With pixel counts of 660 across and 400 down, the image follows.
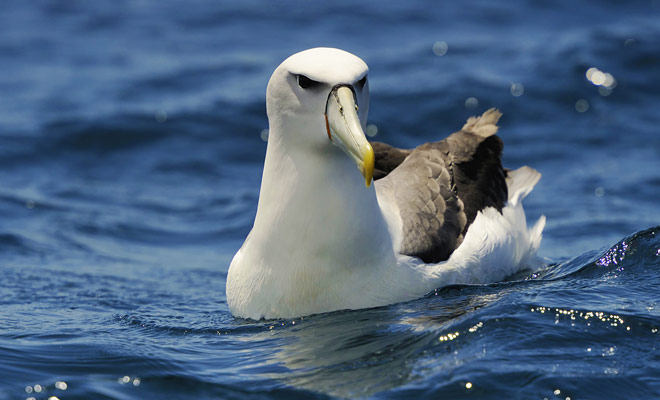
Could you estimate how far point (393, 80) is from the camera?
51.5ft

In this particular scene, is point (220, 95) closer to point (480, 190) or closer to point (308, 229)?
point (480, 190)

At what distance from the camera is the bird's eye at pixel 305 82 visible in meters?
5.86

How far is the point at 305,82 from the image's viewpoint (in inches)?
232

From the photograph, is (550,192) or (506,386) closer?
(506,386)

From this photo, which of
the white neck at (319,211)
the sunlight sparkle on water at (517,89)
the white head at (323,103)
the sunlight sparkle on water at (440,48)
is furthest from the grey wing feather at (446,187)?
the sunlight sparkle on water at (440,48)

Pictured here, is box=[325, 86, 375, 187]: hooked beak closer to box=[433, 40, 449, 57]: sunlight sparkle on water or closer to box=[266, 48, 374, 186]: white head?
box=[266, 48, 374, 186]: white head

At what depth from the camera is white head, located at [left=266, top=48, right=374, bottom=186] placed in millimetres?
5629

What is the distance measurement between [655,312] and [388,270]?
156 cm

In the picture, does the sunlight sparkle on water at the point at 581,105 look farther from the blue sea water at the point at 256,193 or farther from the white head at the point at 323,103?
the white head at the point at 323,103

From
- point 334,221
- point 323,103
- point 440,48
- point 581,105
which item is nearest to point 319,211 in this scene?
point 334,221

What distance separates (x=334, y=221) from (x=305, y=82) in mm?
867

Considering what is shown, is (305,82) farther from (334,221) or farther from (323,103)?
(334,221)

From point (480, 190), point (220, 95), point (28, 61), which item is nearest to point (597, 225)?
point (480, 190)

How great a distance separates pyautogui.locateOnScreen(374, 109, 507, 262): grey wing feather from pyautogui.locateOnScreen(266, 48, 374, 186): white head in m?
1.06
